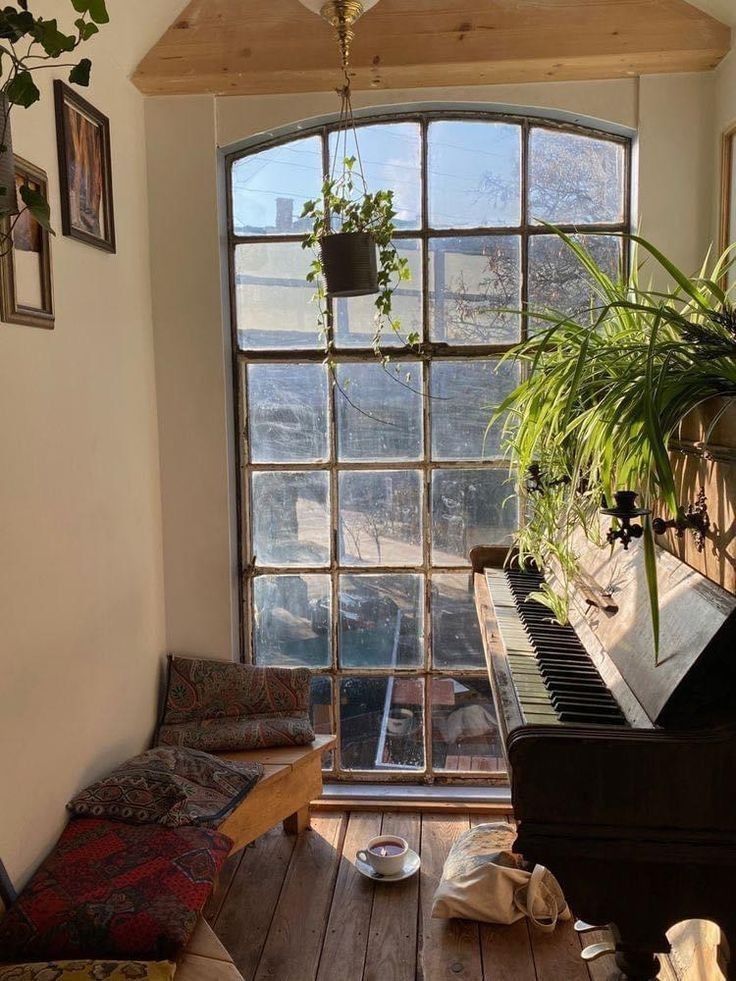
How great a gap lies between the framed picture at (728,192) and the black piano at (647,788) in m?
1.47

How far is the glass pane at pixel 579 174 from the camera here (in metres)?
2.93

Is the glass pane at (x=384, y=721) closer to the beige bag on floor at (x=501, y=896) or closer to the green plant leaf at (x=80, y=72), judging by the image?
the beige bag on floor at (x=501, y=896)

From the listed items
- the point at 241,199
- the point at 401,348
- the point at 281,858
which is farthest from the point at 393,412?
the point at 281,858

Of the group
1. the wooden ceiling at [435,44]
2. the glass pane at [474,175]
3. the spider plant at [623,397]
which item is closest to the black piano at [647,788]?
the spider plant at [623,397]

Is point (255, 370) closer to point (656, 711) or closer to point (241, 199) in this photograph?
point (241, 199)

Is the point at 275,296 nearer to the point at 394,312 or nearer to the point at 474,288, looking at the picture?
the point at 394,312

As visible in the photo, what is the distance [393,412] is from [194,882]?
1.71 meters

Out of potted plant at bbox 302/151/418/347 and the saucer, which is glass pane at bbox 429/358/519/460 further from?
the saucer

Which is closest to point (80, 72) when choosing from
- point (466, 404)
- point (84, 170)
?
point (84, 170)

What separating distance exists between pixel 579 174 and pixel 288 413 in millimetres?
1326

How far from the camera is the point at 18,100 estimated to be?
142cm

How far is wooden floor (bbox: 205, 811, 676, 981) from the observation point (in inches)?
91.0

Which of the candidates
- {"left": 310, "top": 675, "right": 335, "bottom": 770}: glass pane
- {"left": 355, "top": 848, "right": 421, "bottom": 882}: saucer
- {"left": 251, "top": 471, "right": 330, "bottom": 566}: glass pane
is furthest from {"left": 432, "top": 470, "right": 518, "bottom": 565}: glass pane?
{"left": 355, "top": 848, "right": 421, "bottom": 882}: saucer

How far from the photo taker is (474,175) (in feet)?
9.77
